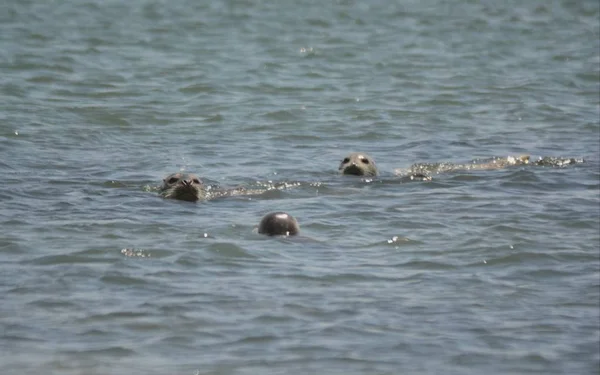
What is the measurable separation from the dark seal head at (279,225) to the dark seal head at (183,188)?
160cm

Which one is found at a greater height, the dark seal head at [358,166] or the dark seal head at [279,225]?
the dark seal head at [358,166]

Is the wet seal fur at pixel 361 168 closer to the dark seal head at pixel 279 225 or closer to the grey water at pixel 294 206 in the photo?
the grey water at pixel 294 206

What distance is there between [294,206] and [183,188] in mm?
1099

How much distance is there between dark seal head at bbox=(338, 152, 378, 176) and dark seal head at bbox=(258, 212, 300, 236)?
9.81 ft

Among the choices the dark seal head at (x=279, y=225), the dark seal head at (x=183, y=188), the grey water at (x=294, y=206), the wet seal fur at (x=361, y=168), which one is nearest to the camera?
the grey water at (x=294, y=206)

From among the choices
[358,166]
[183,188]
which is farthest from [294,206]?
[358,166]

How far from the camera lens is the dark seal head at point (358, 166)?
1353 cm

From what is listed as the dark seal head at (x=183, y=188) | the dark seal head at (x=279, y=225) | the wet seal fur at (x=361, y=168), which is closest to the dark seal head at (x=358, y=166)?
the wet seal fur at (x=361, y=168)

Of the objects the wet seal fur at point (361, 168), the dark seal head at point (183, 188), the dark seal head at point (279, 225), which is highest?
the wet seal fur at point (361, 168)

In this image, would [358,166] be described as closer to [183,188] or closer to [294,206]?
[294,206]

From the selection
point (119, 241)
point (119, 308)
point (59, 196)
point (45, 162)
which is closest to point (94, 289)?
point (119, 308)

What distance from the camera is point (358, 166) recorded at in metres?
13.5

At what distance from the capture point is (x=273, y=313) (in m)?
8.48

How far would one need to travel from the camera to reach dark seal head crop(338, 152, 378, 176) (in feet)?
44.4
